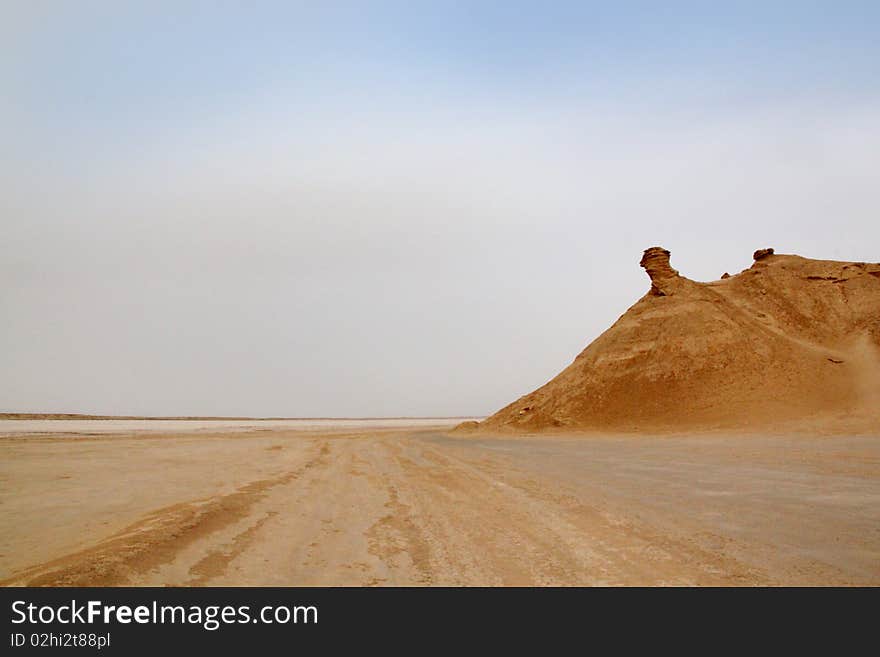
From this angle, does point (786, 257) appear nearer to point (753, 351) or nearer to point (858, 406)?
point (753, 351)

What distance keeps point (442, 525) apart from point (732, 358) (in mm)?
49960

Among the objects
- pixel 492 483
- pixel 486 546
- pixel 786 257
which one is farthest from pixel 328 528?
pixel 786 257

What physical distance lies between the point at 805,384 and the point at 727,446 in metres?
24.5

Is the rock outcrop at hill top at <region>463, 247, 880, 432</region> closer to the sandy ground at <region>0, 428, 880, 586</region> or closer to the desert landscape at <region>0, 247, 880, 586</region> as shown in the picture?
the desert landscape at <region>0, 247, 880, 586</region>

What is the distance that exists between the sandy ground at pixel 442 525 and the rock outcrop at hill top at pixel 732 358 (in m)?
29.9

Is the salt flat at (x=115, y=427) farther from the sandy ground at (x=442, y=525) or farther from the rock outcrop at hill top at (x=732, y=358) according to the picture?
the sandy ground at (x=442, y=525)

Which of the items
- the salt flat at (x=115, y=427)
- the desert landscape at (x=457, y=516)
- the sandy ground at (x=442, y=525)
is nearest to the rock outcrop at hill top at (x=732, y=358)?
the desert landscape at (x=457, y=516)

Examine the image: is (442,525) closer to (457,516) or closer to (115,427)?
(457,516)

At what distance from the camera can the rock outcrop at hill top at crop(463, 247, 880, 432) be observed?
157 ft

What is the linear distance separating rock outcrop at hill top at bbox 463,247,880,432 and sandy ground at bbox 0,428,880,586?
29.9 metres

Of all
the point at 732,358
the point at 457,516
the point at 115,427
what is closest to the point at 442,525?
the point at 457,516

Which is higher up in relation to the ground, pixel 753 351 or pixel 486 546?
pixel 753 351

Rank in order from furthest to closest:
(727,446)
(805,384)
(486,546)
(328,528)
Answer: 1. (805,384)
2. (727,446)
3. (328,528)
4. (486,546)
